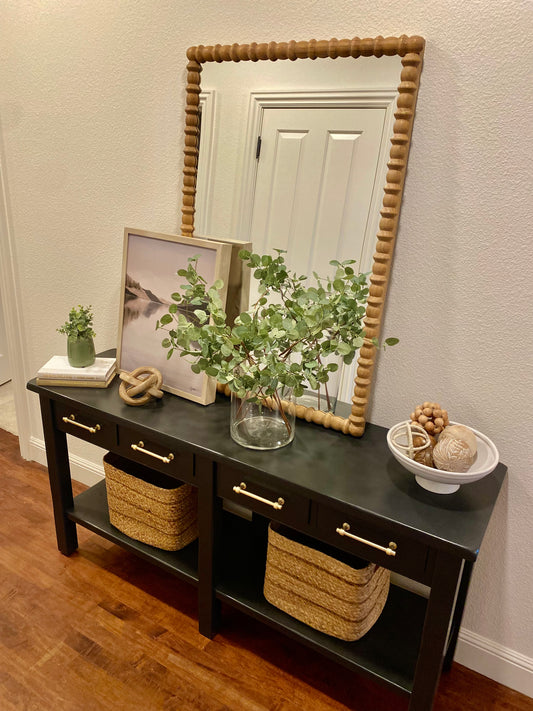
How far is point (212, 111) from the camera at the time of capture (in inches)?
60.6

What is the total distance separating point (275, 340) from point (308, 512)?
1.45 ft

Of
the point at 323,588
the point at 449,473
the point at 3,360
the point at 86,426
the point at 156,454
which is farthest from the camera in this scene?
the point at 3,360

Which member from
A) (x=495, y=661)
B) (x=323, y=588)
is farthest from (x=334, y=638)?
(x=495, y=661)

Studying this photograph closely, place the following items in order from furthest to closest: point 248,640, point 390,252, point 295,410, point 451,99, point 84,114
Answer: point 84,114
point 248,640
point 295,410
point 390,252
point 451,99

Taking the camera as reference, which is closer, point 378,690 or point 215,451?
point 215,451

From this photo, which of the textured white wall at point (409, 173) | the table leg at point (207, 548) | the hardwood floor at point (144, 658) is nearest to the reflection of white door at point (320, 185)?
the textured white wall at point (409, 173)

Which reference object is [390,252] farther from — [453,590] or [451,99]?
[453,590]

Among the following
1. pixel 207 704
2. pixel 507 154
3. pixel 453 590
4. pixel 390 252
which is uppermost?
pixel 507 154

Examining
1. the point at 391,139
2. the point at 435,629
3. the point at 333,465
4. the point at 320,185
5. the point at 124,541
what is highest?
the point at 391,139

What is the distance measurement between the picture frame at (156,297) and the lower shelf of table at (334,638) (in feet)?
1.68

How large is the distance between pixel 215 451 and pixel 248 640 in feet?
2.39

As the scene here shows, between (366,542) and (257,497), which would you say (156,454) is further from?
(366,542)

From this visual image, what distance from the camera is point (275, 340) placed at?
49.3 inches

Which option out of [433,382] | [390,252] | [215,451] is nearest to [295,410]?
[215,451]
